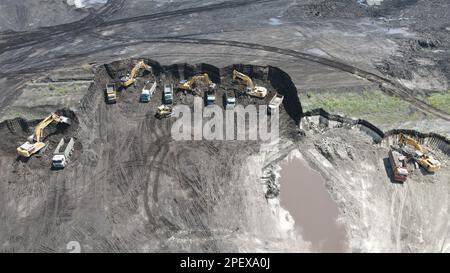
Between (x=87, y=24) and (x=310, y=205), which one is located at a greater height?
(x=87, y=24)

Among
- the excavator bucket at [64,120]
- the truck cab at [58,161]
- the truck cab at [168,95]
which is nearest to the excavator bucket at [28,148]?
the truck cab at [58,161]

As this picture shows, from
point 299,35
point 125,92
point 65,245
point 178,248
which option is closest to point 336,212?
point 178,248

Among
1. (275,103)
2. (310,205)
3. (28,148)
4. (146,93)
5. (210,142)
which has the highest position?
(146,93)

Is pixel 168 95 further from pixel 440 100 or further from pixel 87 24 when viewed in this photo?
pixel 440 100

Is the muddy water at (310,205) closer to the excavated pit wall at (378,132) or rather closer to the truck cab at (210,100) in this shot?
the excavated pit wall at (378,132)

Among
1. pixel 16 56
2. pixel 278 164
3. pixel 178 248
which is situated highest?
pixel 16 56

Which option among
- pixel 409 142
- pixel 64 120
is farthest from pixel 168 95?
pixel 409 142

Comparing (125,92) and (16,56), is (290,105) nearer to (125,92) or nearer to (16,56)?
(125,92)
